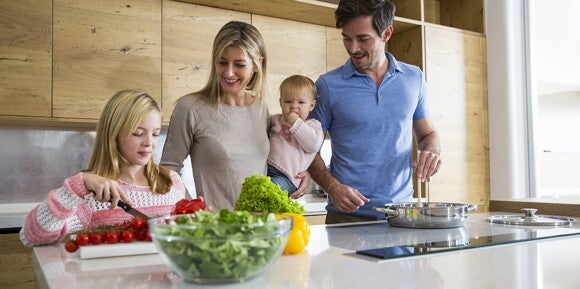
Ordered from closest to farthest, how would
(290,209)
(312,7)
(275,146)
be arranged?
(290,209) < (275,146) < (312,7)

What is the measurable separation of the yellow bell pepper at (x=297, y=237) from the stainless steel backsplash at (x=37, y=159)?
7.61 feet

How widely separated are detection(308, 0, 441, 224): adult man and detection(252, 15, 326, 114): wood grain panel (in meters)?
1.26

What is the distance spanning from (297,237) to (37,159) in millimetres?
2387

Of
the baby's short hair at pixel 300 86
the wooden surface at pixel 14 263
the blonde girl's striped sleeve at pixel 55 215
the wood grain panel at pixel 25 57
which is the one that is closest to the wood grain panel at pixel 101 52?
the wood grain panel at pixel 25 57

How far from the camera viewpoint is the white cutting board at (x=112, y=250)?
1.13 m

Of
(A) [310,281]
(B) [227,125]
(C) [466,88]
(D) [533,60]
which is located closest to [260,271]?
(A) [310,281]

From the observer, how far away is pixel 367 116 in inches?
82.2

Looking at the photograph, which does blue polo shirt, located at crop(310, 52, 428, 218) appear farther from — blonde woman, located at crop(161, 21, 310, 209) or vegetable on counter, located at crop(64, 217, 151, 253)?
vegetable on counter, located at crop(64, 217, 151, 253)

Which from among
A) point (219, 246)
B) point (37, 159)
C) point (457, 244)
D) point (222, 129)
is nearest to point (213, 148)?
point (222, 129)

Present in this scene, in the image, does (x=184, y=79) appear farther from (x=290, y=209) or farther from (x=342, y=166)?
(x=290, y=209)

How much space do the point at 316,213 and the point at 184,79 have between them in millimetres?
1088

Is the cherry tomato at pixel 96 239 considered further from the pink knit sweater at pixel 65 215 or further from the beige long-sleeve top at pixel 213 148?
the beige long-sleeve top at pixel 213 148

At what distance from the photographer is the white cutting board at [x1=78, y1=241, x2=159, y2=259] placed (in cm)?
113

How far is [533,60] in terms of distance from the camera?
3.98 meters
